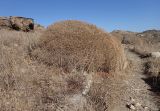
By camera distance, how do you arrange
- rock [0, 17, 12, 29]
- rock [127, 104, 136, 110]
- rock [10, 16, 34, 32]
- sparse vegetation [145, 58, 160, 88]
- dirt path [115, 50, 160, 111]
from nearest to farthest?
1. rock [127, 104, 136, 110]
2. dirt path [115, 50, 160, 111]
3. sparse vegetation [145, 58, 160, 88]
4. rock [10, 16, 34, 32]
5. rock [0, 17, 12, 29]

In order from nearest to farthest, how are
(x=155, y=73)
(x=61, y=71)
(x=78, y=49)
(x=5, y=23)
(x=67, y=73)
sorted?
(x=67, y=73), (x=61, y=71), (x=78, y=49), (x=155, y=73), (x=5, y=23)

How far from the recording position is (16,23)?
20.5m

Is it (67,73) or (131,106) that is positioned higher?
(67,73)

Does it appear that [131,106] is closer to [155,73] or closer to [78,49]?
[78,49]

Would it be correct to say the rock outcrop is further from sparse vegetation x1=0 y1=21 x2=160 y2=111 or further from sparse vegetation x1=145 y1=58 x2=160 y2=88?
sparse vegetation x1=145 y1=58 x2=160 y2=88

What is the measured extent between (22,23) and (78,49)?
1227 centimetres

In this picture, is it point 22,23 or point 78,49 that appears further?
point 22,23

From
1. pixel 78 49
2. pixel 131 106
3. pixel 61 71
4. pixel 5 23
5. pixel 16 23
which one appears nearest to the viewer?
pixel 131 106

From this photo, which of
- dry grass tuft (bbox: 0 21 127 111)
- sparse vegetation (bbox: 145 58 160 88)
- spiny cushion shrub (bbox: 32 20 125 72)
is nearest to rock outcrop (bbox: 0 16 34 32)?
dry grass tuft (bbox: 0 21 127 111)

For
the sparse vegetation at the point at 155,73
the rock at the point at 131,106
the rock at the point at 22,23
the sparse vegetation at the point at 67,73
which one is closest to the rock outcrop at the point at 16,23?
the rock at the point at 22,23

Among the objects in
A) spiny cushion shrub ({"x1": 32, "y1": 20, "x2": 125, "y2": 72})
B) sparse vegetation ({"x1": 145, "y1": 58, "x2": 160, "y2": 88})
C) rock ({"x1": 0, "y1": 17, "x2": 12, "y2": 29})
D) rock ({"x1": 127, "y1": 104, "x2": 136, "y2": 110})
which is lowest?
rock ({"x1": 127, "y1": 104, "x2": 136, "y2": 110})

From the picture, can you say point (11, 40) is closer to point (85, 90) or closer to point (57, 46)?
point (57, 46)

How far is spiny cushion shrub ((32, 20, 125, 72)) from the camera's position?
8.83m

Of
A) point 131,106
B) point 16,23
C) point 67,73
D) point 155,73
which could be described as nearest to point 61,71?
point 67,73
